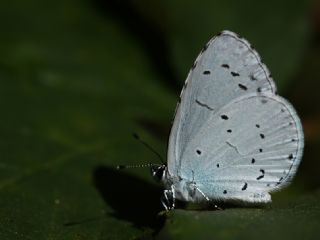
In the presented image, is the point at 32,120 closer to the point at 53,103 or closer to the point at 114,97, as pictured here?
the point at 53,103

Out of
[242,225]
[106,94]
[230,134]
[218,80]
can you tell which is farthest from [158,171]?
[106,94]

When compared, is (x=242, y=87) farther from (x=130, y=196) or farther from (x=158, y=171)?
(x=130, y=196)

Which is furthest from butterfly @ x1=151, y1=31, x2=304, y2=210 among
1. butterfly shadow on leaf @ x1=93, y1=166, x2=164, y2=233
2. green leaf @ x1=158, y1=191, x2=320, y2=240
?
green leaf @ x1=158, y1=191, x2=320, y2=240

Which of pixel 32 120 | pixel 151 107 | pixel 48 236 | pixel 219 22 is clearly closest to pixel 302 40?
pixel 219 22

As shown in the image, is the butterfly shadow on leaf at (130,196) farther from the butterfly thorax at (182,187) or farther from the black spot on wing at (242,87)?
the black spot on wing at (242,87)

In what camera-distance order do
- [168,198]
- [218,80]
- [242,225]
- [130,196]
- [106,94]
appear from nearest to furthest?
[242,225], [218,80], [168,198], [130,196], [106,94]

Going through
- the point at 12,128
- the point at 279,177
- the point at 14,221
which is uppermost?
the point at 279,177

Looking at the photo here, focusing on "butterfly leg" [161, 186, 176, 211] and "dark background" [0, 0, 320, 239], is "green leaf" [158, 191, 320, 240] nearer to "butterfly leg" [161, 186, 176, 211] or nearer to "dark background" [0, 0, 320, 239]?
"dark background" [0, 0, 320, 239]
